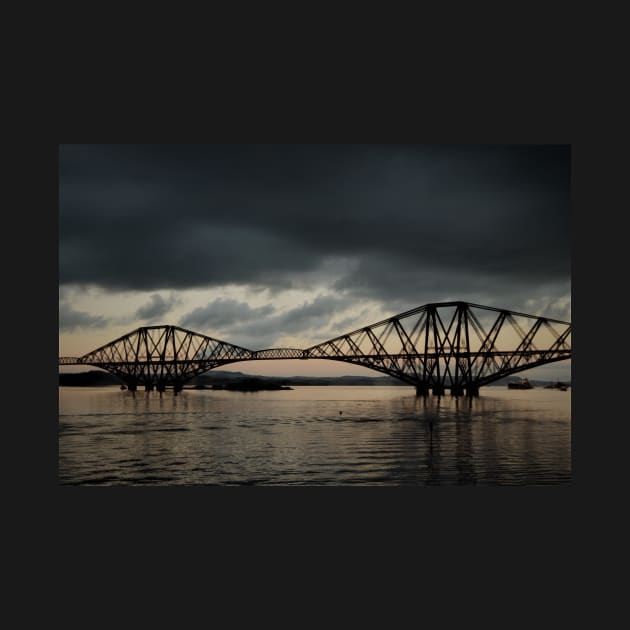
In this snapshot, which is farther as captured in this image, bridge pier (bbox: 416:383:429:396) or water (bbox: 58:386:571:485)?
bridge pier (bbox: 416:383:429:396)

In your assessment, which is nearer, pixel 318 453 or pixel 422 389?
pixel 318 453

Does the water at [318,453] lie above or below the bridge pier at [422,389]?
above

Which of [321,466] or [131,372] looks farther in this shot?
[131,372]

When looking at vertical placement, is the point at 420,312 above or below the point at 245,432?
above

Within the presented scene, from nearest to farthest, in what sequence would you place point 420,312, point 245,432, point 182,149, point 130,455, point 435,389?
point 182,149 < point 130,455 < point 245,432 < point 420,312 < point 435,389

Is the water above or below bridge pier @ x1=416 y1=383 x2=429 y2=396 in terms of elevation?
above

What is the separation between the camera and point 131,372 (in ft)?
304

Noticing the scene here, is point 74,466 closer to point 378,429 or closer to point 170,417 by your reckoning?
point 378,429

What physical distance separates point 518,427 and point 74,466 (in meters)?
24.0

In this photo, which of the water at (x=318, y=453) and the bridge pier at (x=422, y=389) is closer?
the water at (x=318, y=453)

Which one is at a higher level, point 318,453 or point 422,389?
point 318,453

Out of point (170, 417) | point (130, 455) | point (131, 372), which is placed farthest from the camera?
point (131, 372)

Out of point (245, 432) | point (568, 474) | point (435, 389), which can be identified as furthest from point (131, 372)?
point (568, 474)

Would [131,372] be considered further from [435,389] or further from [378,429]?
[378,429]
